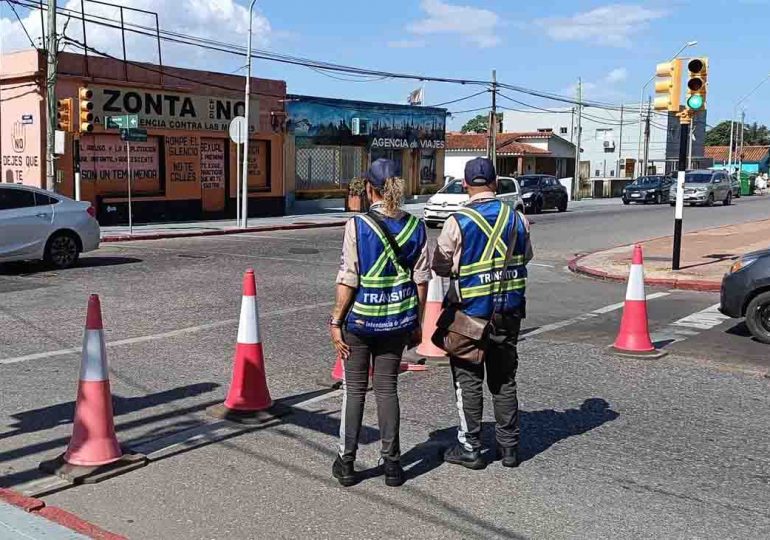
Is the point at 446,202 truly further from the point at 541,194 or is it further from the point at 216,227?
the point at 541,194

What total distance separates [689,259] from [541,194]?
18.7 m

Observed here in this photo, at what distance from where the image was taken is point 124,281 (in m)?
13.3

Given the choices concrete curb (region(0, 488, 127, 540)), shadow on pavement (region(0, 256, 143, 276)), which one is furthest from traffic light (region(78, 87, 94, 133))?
concrete curb (region(0, 488, 127, 540))

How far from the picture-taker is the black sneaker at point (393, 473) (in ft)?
15.6

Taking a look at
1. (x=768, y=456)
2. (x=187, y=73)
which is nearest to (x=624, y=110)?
(x=187, y=73)

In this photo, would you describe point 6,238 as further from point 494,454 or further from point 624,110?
point 624,110

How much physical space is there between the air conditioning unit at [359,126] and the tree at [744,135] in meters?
105

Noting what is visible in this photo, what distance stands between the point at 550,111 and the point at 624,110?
22.3 ft

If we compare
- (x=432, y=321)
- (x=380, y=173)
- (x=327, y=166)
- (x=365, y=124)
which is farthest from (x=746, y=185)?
(x=380, y=173)

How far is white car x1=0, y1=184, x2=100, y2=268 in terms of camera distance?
13906 millimetres

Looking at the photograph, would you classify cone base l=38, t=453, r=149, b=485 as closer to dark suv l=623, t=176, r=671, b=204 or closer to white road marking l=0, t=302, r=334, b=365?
white road marking l=0, t=302, r=334, b=365

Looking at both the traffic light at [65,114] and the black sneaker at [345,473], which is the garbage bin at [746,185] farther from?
the black sneaker at [345,473]

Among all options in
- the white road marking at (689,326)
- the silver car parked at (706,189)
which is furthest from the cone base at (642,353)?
the silver car parked at (706,189)

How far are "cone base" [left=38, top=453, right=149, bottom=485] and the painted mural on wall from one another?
27692 millimetres
